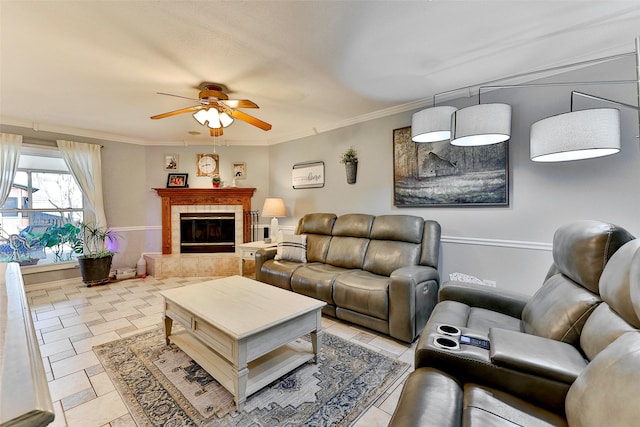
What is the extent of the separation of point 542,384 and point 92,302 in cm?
442

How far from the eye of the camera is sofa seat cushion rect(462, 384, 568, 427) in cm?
97

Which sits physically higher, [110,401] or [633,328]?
[633,328]

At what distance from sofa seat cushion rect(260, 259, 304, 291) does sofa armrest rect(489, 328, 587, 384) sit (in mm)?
2251

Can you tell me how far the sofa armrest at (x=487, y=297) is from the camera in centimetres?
192

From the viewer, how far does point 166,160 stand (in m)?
5.03

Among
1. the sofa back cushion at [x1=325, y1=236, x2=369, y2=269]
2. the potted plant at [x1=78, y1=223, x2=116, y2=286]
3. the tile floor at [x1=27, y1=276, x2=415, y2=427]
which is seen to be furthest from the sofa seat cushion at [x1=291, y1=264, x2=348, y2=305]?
the potted plant at [x1=78, y1=223, x2=116, y2=286]

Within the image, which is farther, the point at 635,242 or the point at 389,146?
the point at 389,146

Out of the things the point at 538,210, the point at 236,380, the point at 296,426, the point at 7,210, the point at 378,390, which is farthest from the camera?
the point at 7,210

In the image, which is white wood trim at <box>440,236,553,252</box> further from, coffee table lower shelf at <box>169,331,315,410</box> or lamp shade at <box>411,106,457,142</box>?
coffee table lower shelf at <box>169,331,315,410</box>

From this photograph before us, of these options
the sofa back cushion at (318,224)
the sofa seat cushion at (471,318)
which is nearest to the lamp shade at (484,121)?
the sofa seat cushion at (471,318)

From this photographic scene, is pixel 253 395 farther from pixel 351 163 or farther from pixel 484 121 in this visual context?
pixel 351 163

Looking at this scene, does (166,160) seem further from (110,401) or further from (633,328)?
(633,328)

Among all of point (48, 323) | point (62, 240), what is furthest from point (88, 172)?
point (48, 323)

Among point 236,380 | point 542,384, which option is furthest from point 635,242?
point 236,380
